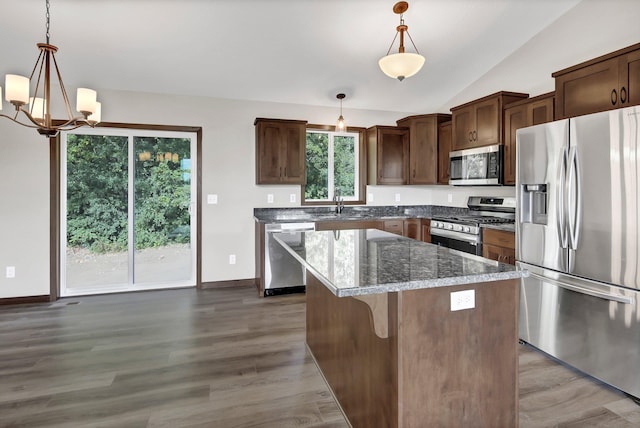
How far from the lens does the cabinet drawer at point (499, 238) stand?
332 centimetres

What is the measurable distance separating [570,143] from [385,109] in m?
3.10

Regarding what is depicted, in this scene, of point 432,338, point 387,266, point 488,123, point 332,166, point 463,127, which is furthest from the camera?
point 332,166

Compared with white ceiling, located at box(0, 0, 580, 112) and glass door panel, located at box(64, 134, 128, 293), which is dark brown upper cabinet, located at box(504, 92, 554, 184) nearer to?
white ceiling, located at box(0, 0, 580, 112)

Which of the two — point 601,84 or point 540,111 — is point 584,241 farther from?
point 540,111

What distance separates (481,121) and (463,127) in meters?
0.28

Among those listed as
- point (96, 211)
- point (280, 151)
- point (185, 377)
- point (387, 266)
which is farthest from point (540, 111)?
point (96, 211)

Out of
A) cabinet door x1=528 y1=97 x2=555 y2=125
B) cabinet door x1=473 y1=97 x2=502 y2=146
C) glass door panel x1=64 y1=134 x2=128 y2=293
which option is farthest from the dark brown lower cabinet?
glass door panel x1=64 y1=134 x2=128 y2=293

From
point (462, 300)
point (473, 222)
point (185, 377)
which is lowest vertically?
point (185, 377)

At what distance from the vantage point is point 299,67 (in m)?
4.04

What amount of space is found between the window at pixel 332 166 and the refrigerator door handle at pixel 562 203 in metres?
3.00

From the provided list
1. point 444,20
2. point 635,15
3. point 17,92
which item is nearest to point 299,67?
point 444,20

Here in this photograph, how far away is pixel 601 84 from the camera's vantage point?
2.47 metres

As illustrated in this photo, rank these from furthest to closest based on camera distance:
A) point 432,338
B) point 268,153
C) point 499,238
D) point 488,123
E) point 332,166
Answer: point 332,166 < point 268,153 < point 488,123 < point 499,238 < point 432,338

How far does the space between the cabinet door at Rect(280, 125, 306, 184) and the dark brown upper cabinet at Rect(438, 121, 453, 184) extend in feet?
6.03
